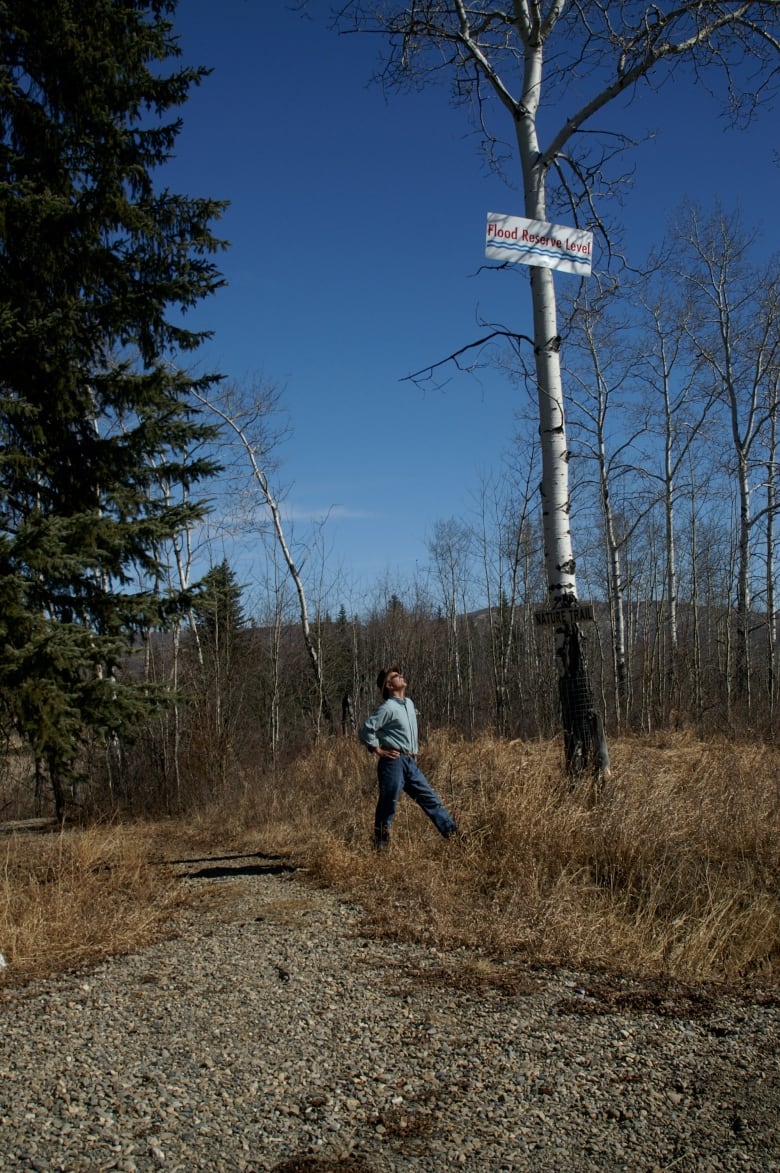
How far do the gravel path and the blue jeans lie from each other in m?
2.00

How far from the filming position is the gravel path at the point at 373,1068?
2.84 m

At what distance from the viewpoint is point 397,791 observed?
699cm

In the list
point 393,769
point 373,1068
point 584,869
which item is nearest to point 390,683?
point 393,769

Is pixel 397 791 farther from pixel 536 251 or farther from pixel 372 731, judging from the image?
pixel 536 251

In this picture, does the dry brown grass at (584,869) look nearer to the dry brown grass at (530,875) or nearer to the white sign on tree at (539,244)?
the dry brown grass at (530,875)

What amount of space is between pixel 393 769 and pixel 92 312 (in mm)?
5907

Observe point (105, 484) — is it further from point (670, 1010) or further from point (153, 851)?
point (670, 1010)

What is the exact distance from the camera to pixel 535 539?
27.6 m

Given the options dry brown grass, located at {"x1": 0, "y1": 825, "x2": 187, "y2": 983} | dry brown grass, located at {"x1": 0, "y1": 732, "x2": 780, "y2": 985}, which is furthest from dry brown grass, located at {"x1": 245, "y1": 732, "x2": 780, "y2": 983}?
dry brown grass, located at {"x1": 0, "y1": 825, "x2": 187, "y2": 983}

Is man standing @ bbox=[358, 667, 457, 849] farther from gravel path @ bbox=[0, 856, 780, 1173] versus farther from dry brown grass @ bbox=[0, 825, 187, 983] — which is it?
gravel path @ bbox=[0, 856, 780, 1173]

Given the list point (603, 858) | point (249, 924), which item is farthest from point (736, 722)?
point (249, 924)

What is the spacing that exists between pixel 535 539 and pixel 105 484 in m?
20.0

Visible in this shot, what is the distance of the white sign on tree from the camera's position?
7.37 m

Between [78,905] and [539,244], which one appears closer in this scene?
[78,905]
